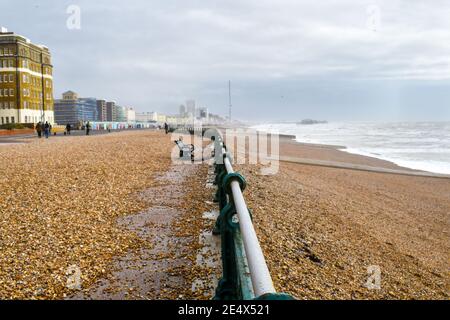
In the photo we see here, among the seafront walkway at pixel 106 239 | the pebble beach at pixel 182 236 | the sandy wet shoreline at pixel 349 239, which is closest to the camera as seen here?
the seafront walkway at pixel 106 239

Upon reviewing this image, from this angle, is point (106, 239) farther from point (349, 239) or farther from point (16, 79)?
point (16, 79)

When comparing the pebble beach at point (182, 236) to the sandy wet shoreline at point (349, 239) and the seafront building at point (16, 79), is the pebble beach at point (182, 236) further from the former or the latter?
the seafront building at point (16, 79)

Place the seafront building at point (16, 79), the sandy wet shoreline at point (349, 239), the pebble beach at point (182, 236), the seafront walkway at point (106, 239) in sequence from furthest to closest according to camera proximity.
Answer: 1. the seafront building at point (16, 79)
2. the sandy wet shoreline at point (349, 239)
3. the pebble beach at point (182, 236)
4. the seafront walkway at point (106, 239)

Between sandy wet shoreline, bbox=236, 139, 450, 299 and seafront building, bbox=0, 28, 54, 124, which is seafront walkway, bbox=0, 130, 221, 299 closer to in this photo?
sandy wet shoreline, bbox=236, 139, 450, 299

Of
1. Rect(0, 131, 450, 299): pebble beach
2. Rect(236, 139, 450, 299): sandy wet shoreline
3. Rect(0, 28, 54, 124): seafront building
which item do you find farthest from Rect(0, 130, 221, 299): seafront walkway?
Rect(0, 28, 54, 124): seafront building

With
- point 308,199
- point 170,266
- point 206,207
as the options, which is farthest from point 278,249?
point 308,199

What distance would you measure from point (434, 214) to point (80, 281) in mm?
11512

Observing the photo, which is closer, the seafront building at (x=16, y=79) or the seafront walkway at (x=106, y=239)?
the seafront walkway at (x=106, y=239)

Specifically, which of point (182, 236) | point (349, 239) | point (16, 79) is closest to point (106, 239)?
point (182, 236)

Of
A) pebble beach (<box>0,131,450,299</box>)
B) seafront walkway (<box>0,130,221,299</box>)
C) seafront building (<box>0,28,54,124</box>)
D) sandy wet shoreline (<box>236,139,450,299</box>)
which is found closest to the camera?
seafront walkway (<box>0,130,221,299</box>)

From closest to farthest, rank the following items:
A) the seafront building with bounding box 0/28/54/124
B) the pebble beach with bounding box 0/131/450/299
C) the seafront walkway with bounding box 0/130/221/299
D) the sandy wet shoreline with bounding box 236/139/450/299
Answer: the seafront walkway with bounding box 0/130/221/299 → the pebble beach with bounding box 0/131/450/299 → the sandy wet shoreline with bounding box 236/139/450/299 → the seafront building with bounding box 0/28/54/124

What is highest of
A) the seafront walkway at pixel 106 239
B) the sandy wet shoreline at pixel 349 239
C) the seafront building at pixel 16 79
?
the seafront building at pixel 16 79

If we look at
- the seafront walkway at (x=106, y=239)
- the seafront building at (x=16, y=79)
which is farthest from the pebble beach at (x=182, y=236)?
the seafront building at (x=16, y=79)
